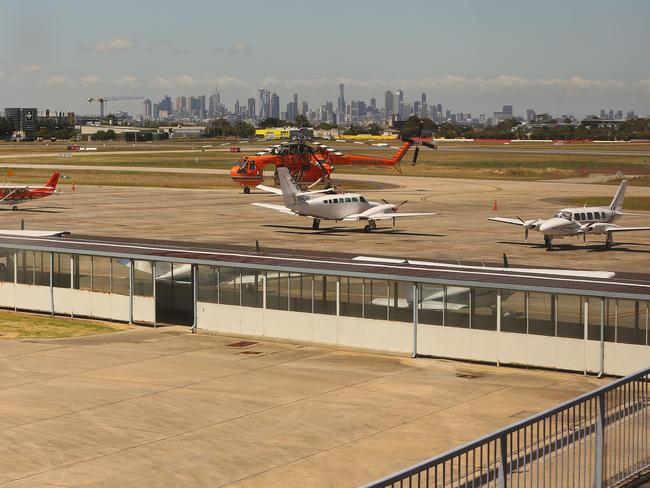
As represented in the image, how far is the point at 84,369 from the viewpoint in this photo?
31359mm

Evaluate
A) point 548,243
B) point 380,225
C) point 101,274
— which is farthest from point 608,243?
point 101,274

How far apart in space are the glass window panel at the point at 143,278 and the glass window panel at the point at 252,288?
4.28 m

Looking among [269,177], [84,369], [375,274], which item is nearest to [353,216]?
[375,274]

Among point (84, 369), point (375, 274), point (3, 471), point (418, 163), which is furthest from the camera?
point (418, 163)

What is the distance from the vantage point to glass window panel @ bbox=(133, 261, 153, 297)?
132 feet

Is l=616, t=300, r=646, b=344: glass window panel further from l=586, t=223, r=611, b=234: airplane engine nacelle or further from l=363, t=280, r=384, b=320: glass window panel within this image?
l=586, t=223, r=611, b=234: airplane engine nacelle

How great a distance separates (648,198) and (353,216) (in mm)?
41050

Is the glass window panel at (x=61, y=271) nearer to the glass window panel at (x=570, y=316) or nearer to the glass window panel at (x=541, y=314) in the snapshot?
the glass window panel at (x=541, y=314)

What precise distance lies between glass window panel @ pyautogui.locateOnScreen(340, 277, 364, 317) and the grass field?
9074 mm

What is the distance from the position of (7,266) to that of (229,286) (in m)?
11.2

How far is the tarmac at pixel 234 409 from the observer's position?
2153 centimetres

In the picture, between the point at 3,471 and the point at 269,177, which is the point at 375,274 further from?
the point at 269,177

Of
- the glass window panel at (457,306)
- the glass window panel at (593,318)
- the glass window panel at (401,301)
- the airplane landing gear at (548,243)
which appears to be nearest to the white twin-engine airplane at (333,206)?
the airplane landing gear at (548,243)

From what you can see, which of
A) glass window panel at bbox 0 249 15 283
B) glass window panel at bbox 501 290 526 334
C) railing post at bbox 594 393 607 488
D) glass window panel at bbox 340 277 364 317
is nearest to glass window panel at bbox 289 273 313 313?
glass window panel at bbox 340 277 364 317
